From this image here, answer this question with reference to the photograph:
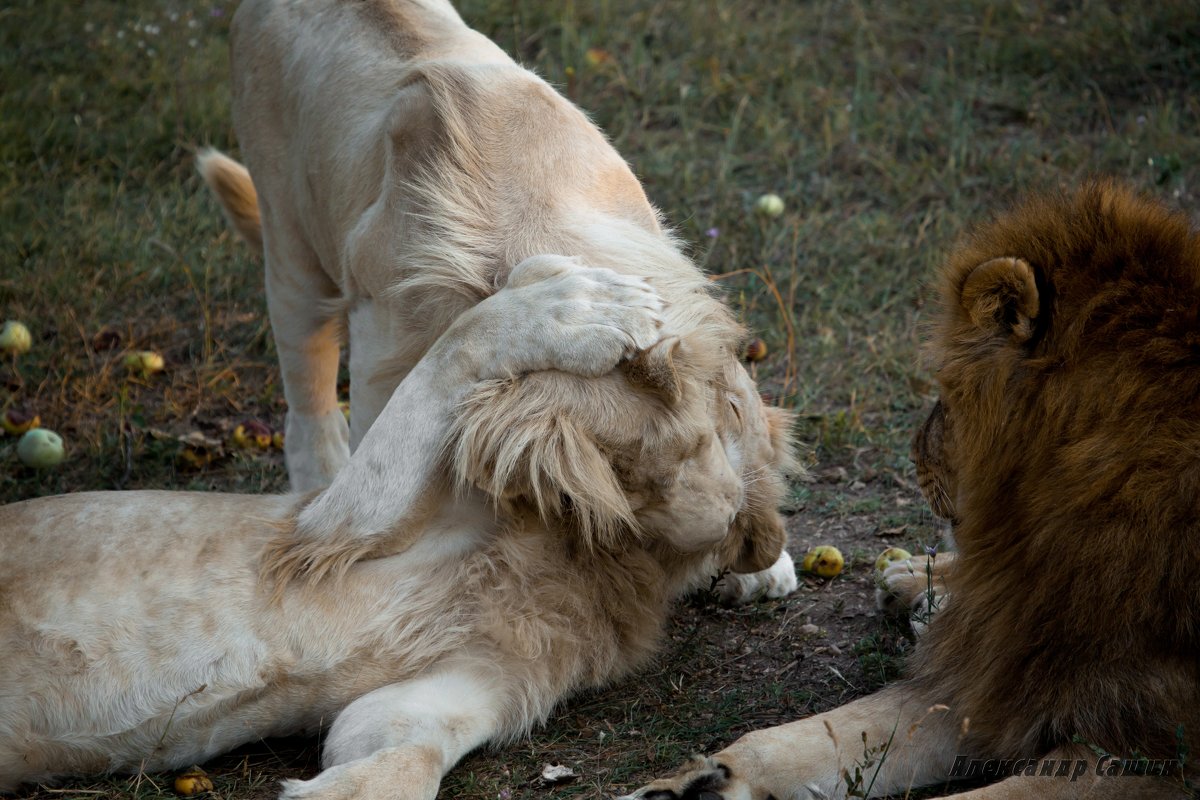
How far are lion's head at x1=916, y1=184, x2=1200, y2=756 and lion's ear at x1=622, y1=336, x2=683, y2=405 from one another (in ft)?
1.63

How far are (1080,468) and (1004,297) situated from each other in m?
0.31

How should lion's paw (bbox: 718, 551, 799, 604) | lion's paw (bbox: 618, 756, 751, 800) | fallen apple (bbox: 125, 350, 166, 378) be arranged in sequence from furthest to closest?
1. fallen apple (bbox: 125, 350, 166, 378)
2. lion's paw (bbox: 718, 551, 799, 604)
3. lion's paw (bbox: 618, 756, 751, 800)

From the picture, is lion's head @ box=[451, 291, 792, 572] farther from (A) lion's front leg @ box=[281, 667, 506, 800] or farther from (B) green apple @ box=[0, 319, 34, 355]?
(B) green apple @ box=[0, 319, 34, 355]

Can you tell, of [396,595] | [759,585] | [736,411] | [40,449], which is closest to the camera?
[396,595]

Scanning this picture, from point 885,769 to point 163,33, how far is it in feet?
18.7

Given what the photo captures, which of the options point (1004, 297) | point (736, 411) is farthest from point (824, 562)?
point (1004, 297)

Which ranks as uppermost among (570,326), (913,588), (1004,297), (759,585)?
(1004,297)

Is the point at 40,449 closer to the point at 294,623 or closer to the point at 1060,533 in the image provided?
the point at 294,623

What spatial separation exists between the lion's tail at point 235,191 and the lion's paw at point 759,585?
193cm

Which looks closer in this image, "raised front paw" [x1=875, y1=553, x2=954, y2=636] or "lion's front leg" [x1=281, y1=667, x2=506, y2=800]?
"lion's front leg" [x1=281, y1=667, x2=506, y2=800]

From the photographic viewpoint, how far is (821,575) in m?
3.32

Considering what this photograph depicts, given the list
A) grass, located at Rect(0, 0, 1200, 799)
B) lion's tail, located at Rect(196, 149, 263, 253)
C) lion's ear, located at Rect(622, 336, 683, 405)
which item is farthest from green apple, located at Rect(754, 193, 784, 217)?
lion's ear, located at Rect(622, 336, 683, 405)

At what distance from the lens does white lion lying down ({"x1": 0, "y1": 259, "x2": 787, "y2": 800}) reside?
2.46m

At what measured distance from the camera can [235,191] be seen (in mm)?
4293
